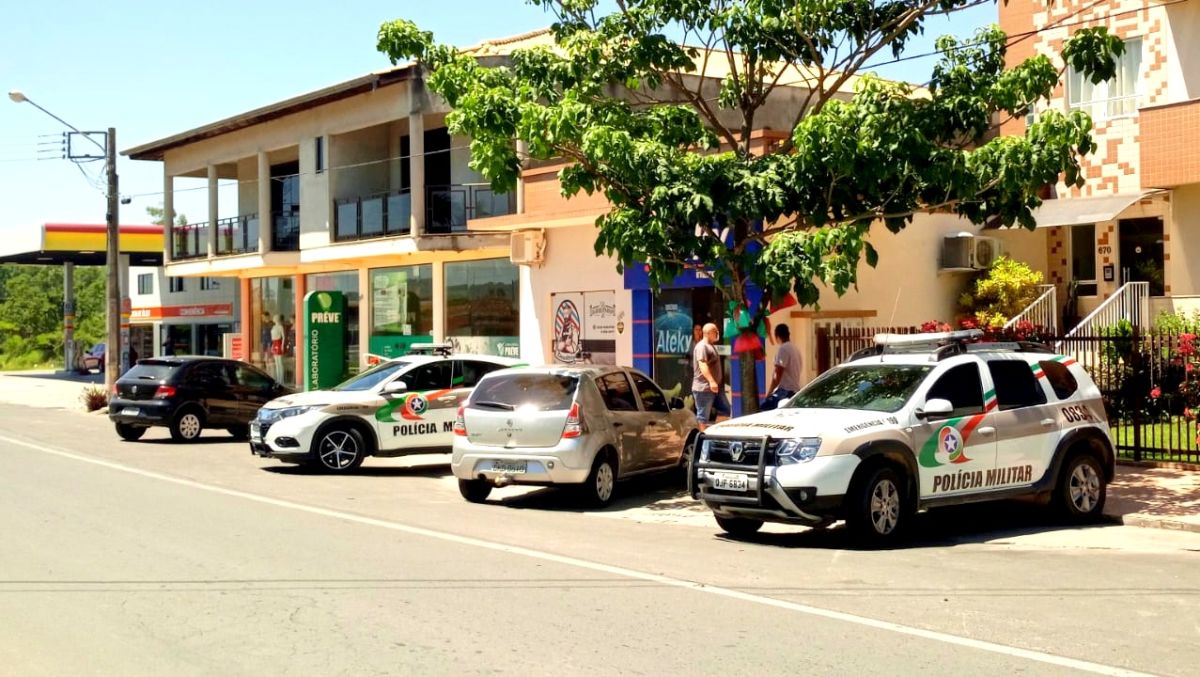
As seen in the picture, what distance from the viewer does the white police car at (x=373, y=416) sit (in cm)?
1673

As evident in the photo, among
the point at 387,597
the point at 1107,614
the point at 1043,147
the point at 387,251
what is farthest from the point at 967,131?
the point at 387,251

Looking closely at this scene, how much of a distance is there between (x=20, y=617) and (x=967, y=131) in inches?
450

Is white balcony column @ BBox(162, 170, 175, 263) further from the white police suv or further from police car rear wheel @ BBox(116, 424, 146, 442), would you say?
the white police suv

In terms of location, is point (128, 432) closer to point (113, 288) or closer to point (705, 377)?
point (113, 288)

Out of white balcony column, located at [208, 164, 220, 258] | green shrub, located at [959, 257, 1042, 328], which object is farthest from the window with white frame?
white balcony column, located at [208, 164, 220, 258]

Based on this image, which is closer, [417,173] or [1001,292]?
[1001,292]

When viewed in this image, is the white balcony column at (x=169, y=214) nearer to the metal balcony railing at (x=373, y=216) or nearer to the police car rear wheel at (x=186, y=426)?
the metal balcony railing at (x=373, y=216)

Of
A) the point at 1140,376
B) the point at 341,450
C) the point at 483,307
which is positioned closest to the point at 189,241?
the point at 483,307

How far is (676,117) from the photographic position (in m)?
14.7

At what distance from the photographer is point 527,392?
1352cm

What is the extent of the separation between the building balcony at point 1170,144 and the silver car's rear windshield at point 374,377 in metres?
12.8

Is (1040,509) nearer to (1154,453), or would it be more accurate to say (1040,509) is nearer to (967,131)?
(1154,453)

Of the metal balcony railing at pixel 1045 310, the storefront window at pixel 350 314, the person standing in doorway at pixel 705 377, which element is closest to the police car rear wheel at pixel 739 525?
the person standing in doorway at pixel 705 377

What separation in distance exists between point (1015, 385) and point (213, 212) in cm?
2787
